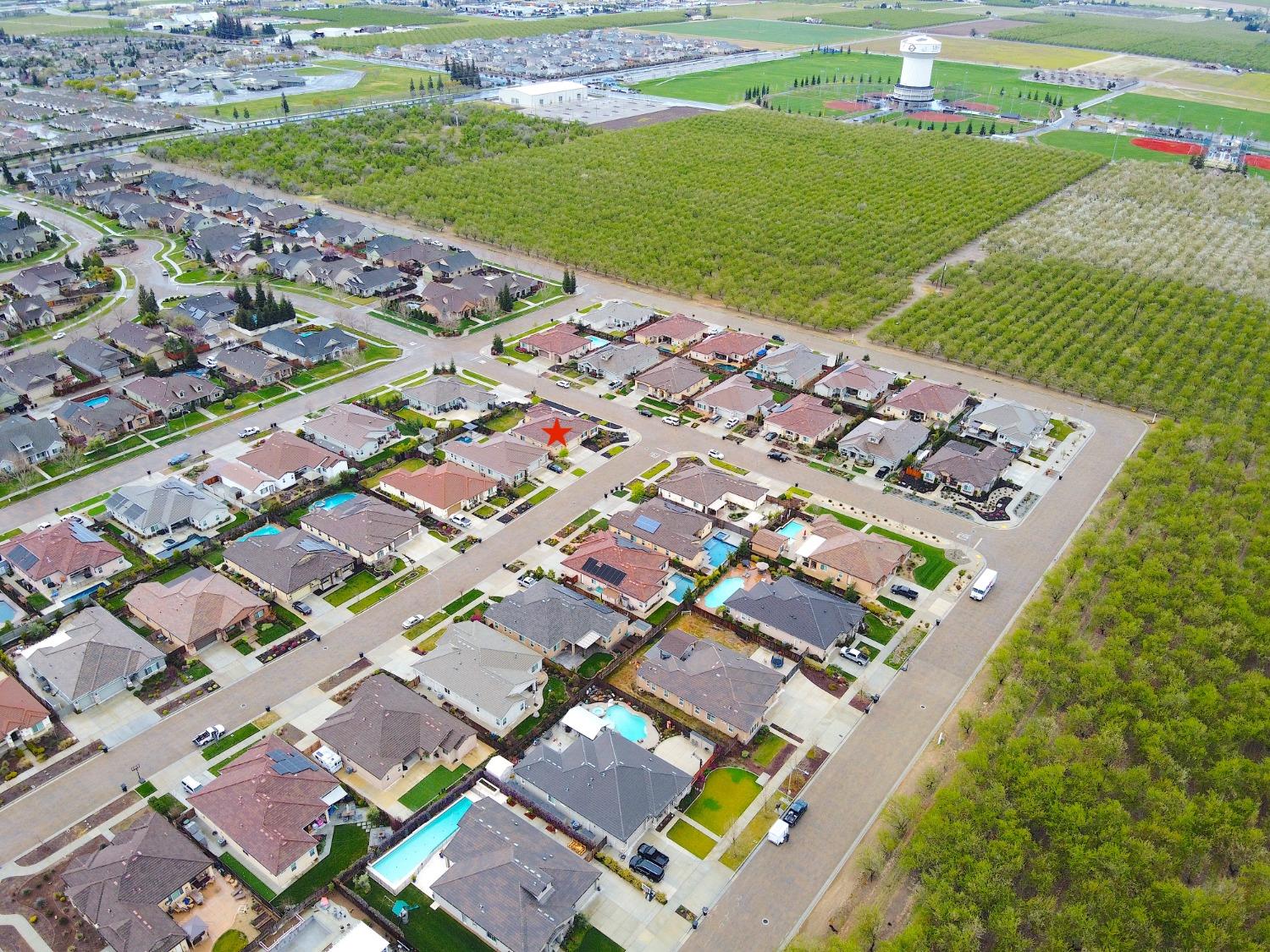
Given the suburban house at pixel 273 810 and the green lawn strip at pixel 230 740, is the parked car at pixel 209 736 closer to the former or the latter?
the green lawn strip at pixel 230 740

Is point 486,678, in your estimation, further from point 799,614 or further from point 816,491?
point 816,491

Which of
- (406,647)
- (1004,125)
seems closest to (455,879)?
(406,647)

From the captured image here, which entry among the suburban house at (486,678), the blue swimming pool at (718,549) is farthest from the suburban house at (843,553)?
the suburban house at (486,678)

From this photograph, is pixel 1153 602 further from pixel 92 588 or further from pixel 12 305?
pixel 12 305

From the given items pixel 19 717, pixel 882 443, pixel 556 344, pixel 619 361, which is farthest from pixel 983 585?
pixel 19 717

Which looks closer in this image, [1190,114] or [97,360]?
[97,360]

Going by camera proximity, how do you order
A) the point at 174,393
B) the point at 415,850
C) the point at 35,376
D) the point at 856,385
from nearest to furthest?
the point at 415,850, the point at 174,393, the point at 35,376, the point at 856,385

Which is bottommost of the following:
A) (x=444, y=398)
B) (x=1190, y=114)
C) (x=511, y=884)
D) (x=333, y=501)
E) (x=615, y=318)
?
(x=511, y=884)
